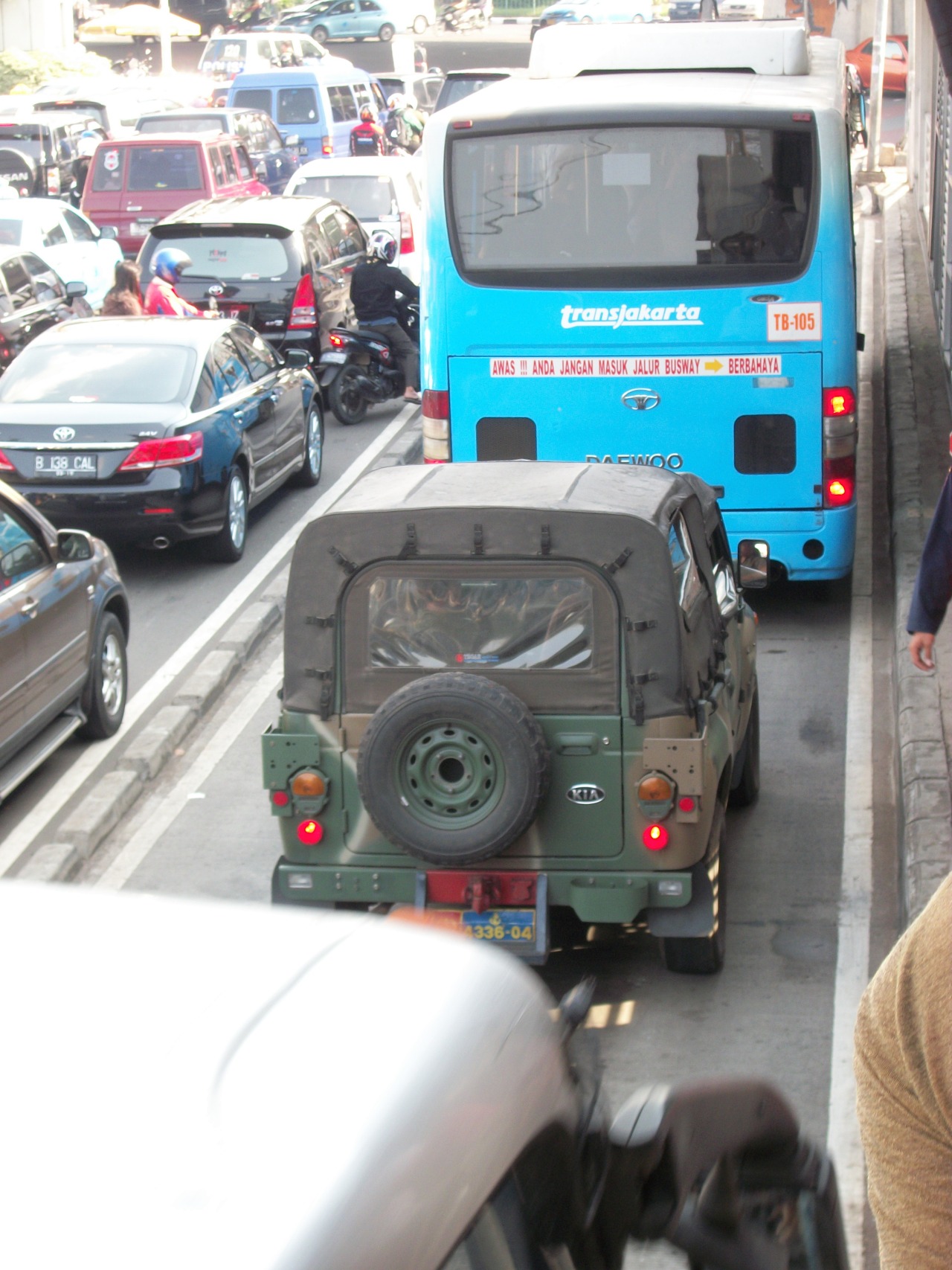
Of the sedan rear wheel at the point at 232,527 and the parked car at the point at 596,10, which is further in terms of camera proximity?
the parked car at the point at 596,10

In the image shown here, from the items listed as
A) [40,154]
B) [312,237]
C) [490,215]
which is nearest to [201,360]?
[490,215]

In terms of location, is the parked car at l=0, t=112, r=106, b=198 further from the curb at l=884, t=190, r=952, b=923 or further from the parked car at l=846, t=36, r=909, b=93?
the parked car at l=846, t=36, r=909, b=93

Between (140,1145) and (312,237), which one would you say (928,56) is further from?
(140,1145)

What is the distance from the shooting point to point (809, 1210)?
2.36 metres

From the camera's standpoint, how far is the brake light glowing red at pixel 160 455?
1203cm

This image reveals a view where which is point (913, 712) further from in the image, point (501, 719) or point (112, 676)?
point (112, 676)

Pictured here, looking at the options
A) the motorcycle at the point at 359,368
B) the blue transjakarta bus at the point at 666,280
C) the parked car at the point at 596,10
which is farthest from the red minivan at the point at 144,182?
the parked car at the point at 596,10

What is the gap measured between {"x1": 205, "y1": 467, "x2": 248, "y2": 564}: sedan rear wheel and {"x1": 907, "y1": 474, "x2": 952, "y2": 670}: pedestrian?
24.0 ft

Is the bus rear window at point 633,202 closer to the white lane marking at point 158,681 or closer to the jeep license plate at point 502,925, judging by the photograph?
the white lane marking at point 158,681

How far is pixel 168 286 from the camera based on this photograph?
15312 mm

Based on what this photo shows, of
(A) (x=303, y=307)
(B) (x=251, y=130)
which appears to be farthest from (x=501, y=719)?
(B) (x=251, y=130)

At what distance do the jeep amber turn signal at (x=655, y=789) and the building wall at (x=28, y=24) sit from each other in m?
58.4

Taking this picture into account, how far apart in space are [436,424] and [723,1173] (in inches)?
364

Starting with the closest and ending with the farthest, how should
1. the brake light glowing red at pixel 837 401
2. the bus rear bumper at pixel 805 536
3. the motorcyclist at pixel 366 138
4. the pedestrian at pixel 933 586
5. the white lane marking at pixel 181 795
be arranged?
1. the pedestrian at pixel 933 586
2. the white lane marking at pixel 181 795
3. the brake light glowing red at pixel 837 401
4. the bus rear bumper at pixel 805 536
5. the motorcyclist at pixel 366 138
